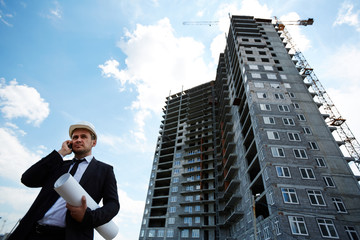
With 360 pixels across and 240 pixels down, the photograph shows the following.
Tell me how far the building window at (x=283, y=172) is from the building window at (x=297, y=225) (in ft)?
17.0

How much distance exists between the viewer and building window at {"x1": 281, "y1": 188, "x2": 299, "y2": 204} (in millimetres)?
23266

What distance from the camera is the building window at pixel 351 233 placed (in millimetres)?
21775

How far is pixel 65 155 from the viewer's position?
3.26 metres

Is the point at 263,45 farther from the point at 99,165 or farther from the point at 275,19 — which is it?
the point at 99,165

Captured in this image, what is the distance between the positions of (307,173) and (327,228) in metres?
6.56

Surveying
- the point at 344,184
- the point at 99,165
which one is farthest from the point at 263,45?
the point at 99,165

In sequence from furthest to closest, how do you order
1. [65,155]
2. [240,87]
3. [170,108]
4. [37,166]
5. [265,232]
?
[170,108] < [240,87] < [265,232] < [65,155] < [37,166]

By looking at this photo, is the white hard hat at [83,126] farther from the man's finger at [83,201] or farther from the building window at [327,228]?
the building window at [327,228]

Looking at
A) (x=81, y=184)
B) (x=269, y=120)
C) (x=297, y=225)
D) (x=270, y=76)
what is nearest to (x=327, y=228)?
(x=297, y=225)

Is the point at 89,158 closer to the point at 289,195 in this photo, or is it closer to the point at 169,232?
the point at 289,195

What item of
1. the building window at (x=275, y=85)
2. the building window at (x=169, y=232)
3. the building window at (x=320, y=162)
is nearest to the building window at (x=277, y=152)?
the building window at (x=320, y=162)

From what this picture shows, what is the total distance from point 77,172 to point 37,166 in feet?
2.00

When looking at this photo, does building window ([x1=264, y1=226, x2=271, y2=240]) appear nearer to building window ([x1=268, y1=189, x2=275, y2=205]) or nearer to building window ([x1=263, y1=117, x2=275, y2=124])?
building window ([x1=268, y1=189, x2=275, y2=205])

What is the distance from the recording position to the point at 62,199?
2.59 meters
